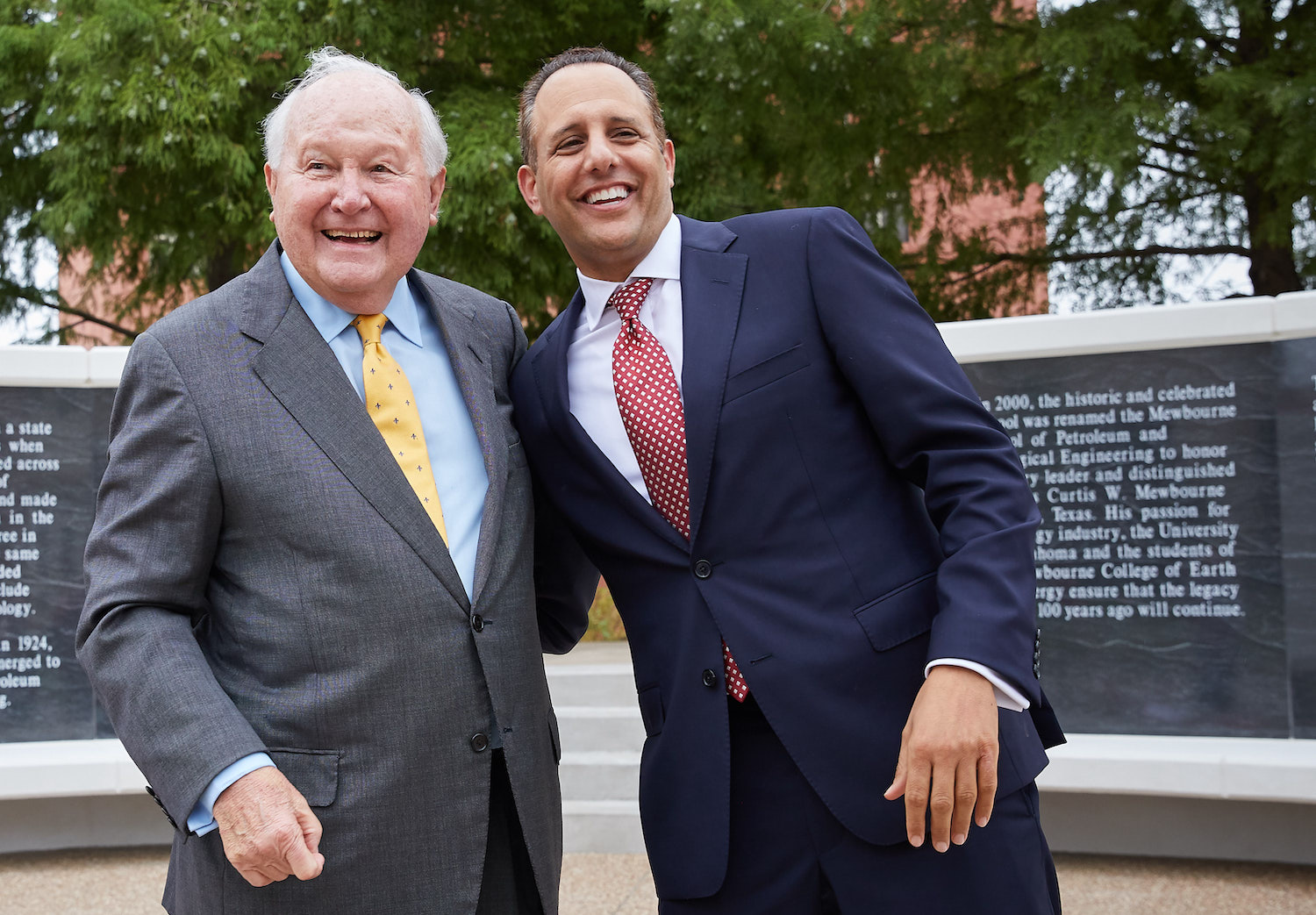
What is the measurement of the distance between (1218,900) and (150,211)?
30.5 feet

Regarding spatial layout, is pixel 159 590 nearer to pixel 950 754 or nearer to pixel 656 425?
pixel 656 425

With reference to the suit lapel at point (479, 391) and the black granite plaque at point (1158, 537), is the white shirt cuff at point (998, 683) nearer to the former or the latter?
the suit lapel at point (479, 391)

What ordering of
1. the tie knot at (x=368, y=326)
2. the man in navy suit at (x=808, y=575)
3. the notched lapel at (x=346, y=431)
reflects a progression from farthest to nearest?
1. the tie knot at (x=368, y=326)
2. the notched lapel at (x=346, y=431)
3. the man in navy suit at (x=808, y=575)

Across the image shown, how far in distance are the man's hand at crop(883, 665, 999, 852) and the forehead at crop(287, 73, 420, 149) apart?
Result: 1509 millimetres

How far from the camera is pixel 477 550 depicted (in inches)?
90.8

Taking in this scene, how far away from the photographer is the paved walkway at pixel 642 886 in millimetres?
4648

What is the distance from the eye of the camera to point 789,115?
895cm

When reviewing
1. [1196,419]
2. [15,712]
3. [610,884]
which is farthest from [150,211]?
[1196,419]

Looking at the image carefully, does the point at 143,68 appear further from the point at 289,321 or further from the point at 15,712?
the point at 289,321

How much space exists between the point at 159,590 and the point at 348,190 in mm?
852

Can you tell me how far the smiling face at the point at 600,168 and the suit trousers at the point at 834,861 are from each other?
101 centimetres

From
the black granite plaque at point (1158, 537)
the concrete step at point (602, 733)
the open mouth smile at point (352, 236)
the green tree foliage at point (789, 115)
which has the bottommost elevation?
the concrete step at point (602, 733)

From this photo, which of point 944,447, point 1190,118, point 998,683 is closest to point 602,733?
point 944,447

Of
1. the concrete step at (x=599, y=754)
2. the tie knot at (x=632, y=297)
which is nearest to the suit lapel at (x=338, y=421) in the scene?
the tie knot at (x=632, y=297)
